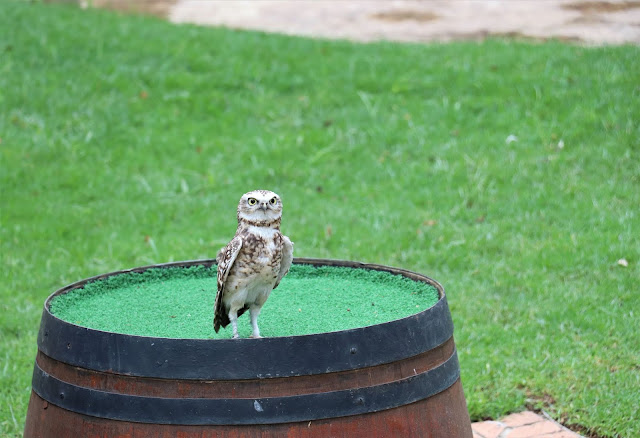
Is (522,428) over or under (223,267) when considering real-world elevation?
under

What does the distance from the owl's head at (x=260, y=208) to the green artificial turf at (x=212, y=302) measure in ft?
1.50

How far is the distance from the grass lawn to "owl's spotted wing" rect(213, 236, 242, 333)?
1.94 m

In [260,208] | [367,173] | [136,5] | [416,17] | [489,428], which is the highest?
[136,5]

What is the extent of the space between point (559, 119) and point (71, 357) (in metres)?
6.91

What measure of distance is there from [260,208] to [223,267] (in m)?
0.28

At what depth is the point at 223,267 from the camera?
2893 mm

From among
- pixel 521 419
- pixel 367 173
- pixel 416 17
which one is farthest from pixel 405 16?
pixel 521 419

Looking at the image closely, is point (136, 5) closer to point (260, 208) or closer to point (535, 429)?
point (535, 429)

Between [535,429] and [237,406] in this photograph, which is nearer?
[237,406]

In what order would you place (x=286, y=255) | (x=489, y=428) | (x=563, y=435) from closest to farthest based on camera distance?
1. (x=286, y=255)
2. (x=563, y=435)
3. (x=489, y=428)

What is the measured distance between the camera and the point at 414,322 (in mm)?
2666

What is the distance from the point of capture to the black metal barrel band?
2449mm

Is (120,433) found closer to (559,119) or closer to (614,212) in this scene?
(614,212)

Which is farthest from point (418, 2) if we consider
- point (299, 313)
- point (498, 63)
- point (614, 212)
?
point (299, 313)
